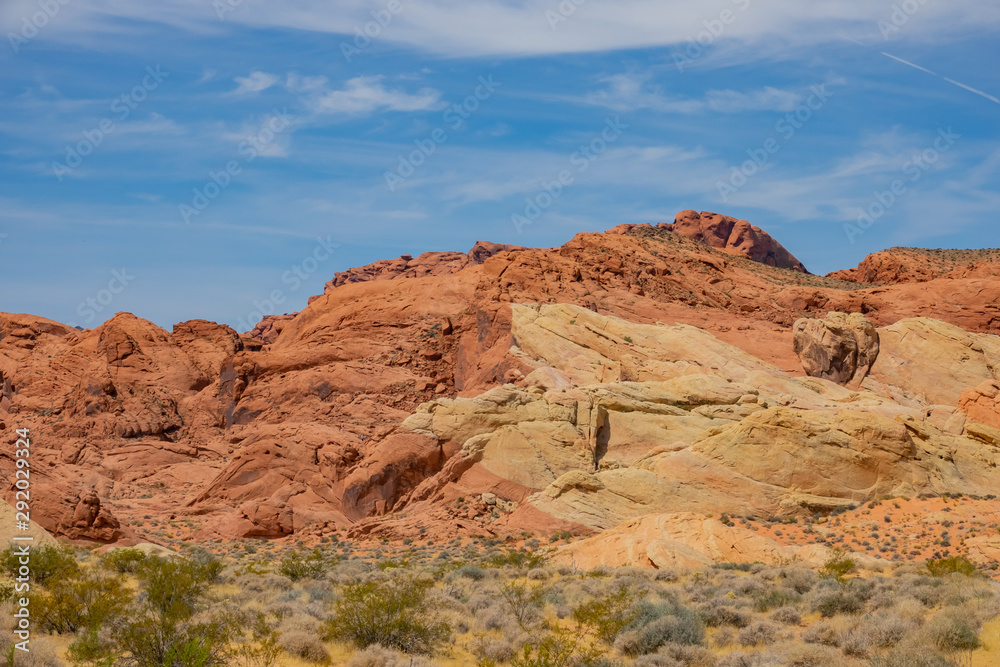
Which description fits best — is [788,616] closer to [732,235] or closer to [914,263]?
[914,263]

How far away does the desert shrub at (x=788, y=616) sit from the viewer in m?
15.5

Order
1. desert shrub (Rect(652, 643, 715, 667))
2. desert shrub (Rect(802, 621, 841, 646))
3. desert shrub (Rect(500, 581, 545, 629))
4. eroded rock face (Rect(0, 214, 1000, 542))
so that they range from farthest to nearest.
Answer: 1. eroded rock face (Rect(0, 214, 1000, 542))
2. desert shrub (Rect(500, 581, 545, 629))
3. desert shrub (Rect(802, 621, 841, 646))
4. desert shrub (Rect(652, 643, 715, 667))

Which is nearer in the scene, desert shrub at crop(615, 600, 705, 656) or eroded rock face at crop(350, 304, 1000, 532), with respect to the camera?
desert shrub at crop(615, 600, 705, 656)

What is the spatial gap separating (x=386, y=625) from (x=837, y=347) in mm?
35208

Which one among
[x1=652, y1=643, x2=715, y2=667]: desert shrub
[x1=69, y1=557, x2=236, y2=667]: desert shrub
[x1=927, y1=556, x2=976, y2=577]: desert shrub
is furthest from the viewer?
[x1=927, y1=556, x2=976, y2=577]: desert shrub

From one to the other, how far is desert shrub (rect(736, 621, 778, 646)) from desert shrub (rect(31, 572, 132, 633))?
10442mm

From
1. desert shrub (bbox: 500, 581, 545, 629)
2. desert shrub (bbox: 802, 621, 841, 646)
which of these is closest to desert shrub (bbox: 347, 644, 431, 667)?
desert shrub (bbox: 500, 581, 545, 629)

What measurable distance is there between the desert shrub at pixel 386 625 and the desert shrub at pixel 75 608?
359cm

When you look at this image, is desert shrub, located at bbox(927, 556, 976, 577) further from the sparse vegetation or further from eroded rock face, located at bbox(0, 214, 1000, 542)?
eroded rock face, located at bbox(0, 214, 1000, 542)

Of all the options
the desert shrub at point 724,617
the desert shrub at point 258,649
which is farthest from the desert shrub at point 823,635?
the desert shrub at point 258,649

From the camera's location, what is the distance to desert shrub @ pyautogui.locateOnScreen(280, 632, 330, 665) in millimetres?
13484

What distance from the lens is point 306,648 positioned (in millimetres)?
13578

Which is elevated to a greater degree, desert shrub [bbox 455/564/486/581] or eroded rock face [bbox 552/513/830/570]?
eroded rock face [bbox 552/513/830/570]

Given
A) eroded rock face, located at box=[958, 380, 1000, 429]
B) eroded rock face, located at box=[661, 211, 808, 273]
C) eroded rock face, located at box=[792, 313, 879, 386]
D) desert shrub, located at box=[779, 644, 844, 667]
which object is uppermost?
eroded rock face, located at box=[661, 211, 808, 273]
